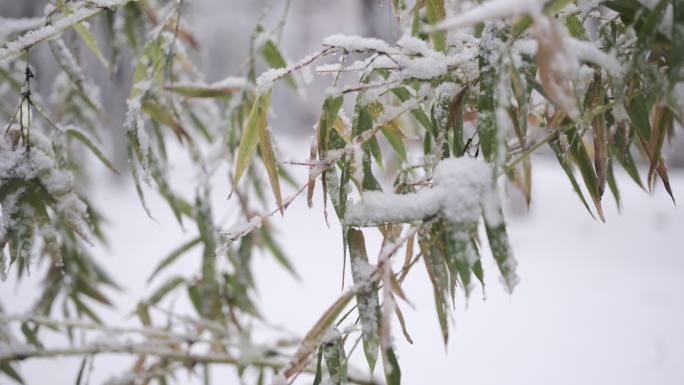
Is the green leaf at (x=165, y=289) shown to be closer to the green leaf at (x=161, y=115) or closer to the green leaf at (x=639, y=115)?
the green leaf at (x=161, y=115)

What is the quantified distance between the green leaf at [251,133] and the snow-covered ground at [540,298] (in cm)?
27

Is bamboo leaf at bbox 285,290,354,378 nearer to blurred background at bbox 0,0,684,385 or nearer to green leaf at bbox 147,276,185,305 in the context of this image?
blurred background at bbox 0,0,684,385

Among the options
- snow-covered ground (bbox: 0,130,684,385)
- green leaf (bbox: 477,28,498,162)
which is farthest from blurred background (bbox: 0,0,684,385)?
green leaf (bbox: 477,28,498,162)

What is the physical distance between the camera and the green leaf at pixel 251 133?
1.68 feet

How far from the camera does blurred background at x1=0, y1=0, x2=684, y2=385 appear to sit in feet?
5.44

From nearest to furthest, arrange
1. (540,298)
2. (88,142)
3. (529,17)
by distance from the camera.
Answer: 1. (529,17)
2. (88,142)
3. (540,298)

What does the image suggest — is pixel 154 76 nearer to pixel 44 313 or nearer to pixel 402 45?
pixel 402 45

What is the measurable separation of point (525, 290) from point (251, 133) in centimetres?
243

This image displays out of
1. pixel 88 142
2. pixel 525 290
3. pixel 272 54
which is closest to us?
pixel 88 142

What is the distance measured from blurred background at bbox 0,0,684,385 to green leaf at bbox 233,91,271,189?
17 cm

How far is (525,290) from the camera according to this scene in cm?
261

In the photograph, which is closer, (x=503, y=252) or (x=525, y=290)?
(x=503, y=252)

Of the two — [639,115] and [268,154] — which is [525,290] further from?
[268,154]

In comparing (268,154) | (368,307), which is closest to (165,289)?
(268,154)
